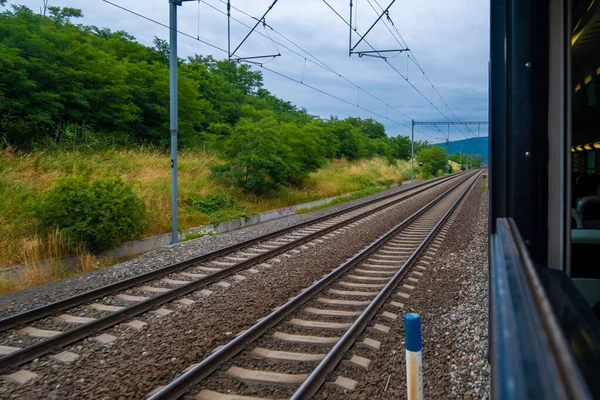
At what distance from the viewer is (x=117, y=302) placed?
6465mm

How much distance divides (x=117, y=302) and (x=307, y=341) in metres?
3.12

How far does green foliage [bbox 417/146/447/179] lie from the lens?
59072 mm

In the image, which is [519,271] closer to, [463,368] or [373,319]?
[463,368]

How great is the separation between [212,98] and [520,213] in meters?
36.7

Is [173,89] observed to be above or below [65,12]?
below

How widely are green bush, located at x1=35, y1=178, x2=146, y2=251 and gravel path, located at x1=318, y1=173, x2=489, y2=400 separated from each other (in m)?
6.86

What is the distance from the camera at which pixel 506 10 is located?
2324mm

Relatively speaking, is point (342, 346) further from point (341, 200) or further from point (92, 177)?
point (341, 200)

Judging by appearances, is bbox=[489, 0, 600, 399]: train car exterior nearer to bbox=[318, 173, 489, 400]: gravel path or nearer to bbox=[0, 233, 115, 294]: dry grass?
bbox=[318, 173, 489, 400]: gravel path

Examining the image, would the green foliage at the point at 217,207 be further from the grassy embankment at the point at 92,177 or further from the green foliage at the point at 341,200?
the green foliage at the point at 341,200

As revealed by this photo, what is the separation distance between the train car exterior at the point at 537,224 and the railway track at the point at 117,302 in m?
4.70

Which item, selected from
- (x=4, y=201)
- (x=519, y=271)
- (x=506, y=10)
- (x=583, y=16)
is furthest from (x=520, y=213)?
(x=4, y=201)

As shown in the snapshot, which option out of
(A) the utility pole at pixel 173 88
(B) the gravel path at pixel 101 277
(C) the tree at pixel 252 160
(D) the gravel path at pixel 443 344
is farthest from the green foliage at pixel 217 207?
(D) the gravel path at pixel 443 344

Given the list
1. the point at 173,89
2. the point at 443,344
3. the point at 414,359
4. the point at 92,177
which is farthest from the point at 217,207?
the point at 414,359
